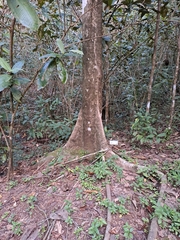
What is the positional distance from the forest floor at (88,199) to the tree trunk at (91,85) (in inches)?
8.2

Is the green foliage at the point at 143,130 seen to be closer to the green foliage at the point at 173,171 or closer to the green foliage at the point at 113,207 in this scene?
the green foliage at the point at 173,171

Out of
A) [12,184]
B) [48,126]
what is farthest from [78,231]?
[48,126]

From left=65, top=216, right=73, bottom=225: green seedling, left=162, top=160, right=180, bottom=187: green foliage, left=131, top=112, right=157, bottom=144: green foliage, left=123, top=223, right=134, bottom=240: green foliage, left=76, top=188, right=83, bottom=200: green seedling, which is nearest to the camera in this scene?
left=123, top=223, right=134, bottom=240: green foliage

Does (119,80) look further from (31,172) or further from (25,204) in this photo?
(25,204)

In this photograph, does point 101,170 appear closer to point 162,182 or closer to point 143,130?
point 162,182

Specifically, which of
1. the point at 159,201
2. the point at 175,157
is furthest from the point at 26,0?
the point at 175,157

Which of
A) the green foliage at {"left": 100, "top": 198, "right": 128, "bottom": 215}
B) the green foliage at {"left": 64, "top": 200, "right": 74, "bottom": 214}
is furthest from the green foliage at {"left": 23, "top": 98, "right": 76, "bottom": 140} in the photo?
the green foliage at {"left": 100, "top": 198, "right": 128, "bottom": 215}

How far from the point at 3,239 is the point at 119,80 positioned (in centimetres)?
289

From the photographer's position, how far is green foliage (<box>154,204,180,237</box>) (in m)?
1.36

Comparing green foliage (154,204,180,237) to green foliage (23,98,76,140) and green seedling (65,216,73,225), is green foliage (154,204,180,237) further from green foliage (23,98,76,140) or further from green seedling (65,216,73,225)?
green foliage (23,98,76,140)

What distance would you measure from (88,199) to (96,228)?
31 centimetres

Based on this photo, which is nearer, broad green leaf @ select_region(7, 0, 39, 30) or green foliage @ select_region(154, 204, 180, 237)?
broad green leaf @ select_region(7, 0, 39, 30)

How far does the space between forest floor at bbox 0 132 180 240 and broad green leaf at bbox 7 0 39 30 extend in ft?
4.64

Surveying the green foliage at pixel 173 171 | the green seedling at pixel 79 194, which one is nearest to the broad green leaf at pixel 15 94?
the green seedling at pixel 79 194
